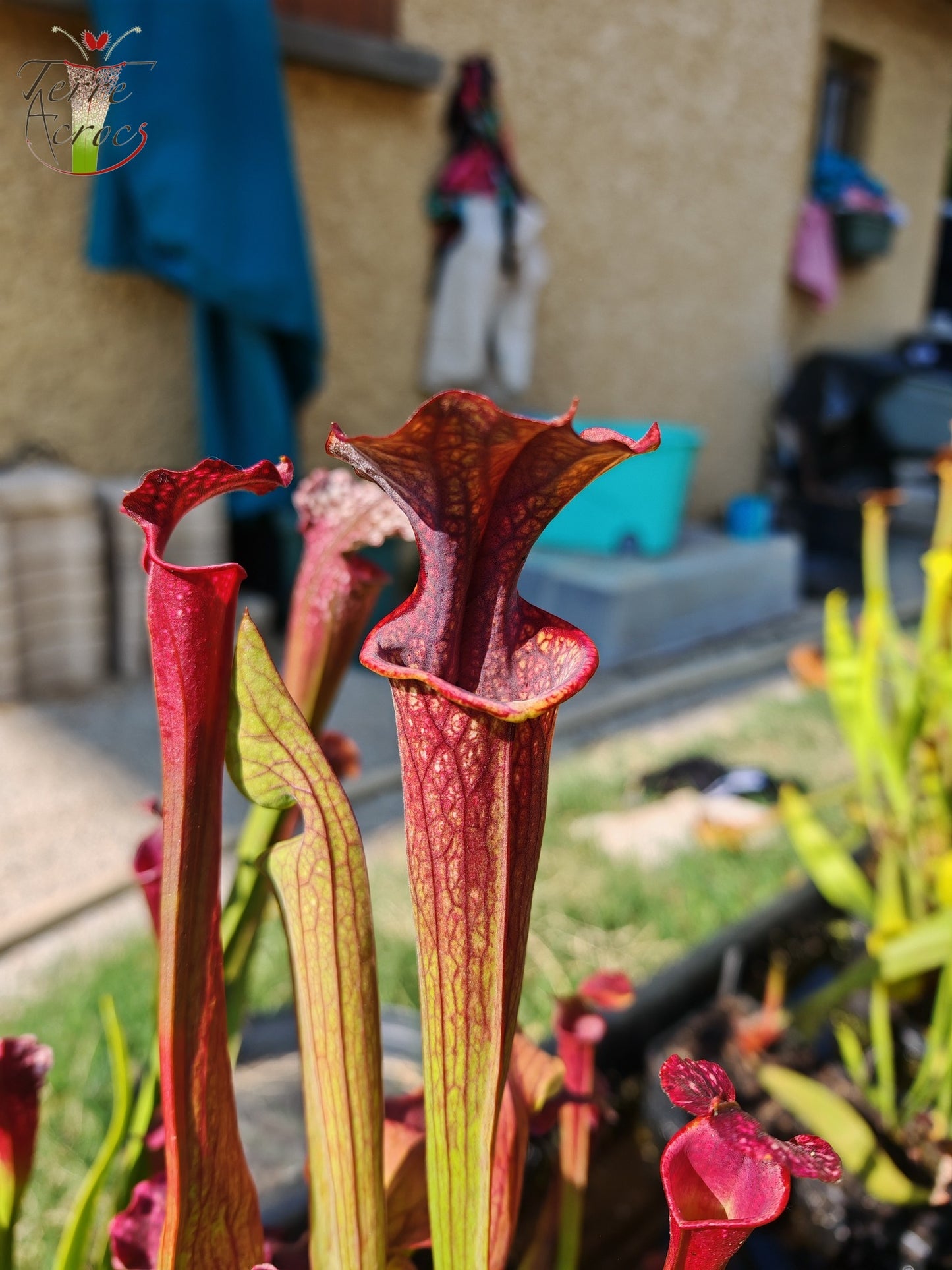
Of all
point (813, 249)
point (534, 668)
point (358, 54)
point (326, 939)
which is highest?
point (358, 54)

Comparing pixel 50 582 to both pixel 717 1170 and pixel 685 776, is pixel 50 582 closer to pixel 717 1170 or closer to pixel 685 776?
pixel 685 776

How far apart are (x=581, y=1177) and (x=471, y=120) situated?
3021mm

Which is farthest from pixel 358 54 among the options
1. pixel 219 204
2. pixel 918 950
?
pixel 918 950

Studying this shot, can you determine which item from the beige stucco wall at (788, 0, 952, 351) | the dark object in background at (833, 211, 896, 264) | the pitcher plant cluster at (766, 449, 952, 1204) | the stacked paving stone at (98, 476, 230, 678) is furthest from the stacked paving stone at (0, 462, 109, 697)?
the dark object in background at (833, 211, 896, 264)

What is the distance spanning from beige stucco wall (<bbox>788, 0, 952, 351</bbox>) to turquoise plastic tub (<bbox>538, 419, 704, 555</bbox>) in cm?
189

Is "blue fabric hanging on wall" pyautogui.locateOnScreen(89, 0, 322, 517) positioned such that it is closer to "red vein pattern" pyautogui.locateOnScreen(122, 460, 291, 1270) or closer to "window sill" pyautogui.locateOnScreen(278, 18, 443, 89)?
"window sill" pyautogui.locateOnScreen(278, 18, 443, 89)

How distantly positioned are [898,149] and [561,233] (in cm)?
270

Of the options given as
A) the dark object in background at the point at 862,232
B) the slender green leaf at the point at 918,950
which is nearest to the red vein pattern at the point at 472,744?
the slender green leaf at the point at 918,950

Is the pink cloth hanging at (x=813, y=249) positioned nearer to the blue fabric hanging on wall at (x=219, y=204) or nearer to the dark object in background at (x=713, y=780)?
the blue fabric hanging on wall at (x=219, y=204)

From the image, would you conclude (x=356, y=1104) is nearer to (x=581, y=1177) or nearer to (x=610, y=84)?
(x=581, y=1177)

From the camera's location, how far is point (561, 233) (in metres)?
3.40

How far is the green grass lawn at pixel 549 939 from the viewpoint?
0.97 meters

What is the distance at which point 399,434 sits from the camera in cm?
30

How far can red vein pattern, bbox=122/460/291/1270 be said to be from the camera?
348 mm
